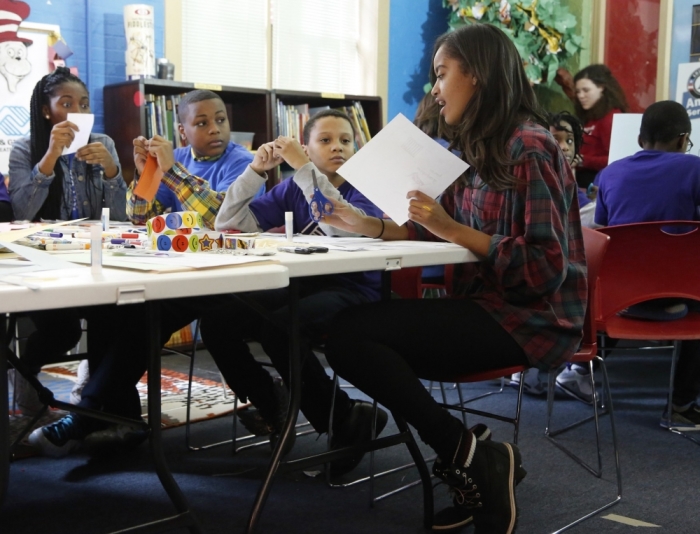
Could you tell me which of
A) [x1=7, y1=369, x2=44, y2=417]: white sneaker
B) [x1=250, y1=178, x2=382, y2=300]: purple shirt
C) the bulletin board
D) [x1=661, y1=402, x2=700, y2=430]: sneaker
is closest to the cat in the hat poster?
the bulletin board

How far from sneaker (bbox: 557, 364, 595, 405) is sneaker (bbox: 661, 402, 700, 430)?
34cm

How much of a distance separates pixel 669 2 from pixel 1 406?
4741mm

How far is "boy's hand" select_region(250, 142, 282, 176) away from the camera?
7.36 feet

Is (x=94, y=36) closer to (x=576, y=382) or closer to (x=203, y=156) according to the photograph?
(x=203, y=156)

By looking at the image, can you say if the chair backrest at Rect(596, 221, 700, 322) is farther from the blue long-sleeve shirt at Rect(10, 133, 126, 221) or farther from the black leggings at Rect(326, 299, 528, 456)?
→ the blue long-sleeve shirt at Rect(10, 133, 126, 221)

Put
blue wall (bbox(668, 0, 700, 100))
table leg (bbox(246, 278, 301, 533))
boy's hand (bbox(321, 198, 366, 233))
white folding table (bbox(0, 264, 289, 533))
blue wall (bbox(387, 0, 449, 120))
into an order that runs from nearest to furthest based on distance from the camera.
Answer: white folding table (bbox(0, 264, 289, 533)) < table leg (bbox(246, 278, 301, 533)) < boy's hand (bbox(321, 198, 366, 233)) < blue wall (bbox(668, 0, 700, 100)) < blue wall (bbox(387, 0, 449, 120))

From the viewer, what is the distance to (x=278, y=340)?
7.14ft

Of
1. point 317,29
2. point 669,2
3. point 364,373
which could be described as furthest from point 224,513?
point 669,2

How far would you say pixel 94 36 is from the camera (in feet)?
13.0

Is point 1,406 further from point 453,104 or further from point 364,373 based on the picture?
point 453,104

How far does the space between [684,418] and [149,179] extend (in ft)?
6.36

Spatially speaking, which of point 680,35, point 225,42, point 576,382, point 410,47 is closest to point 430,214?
point 576,382

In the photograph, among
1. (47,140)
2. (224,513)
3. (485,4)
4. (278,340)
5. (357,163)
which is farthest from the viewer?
(485,4)

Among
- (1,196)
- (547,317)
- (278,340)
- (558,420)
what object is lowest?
(558,420)
